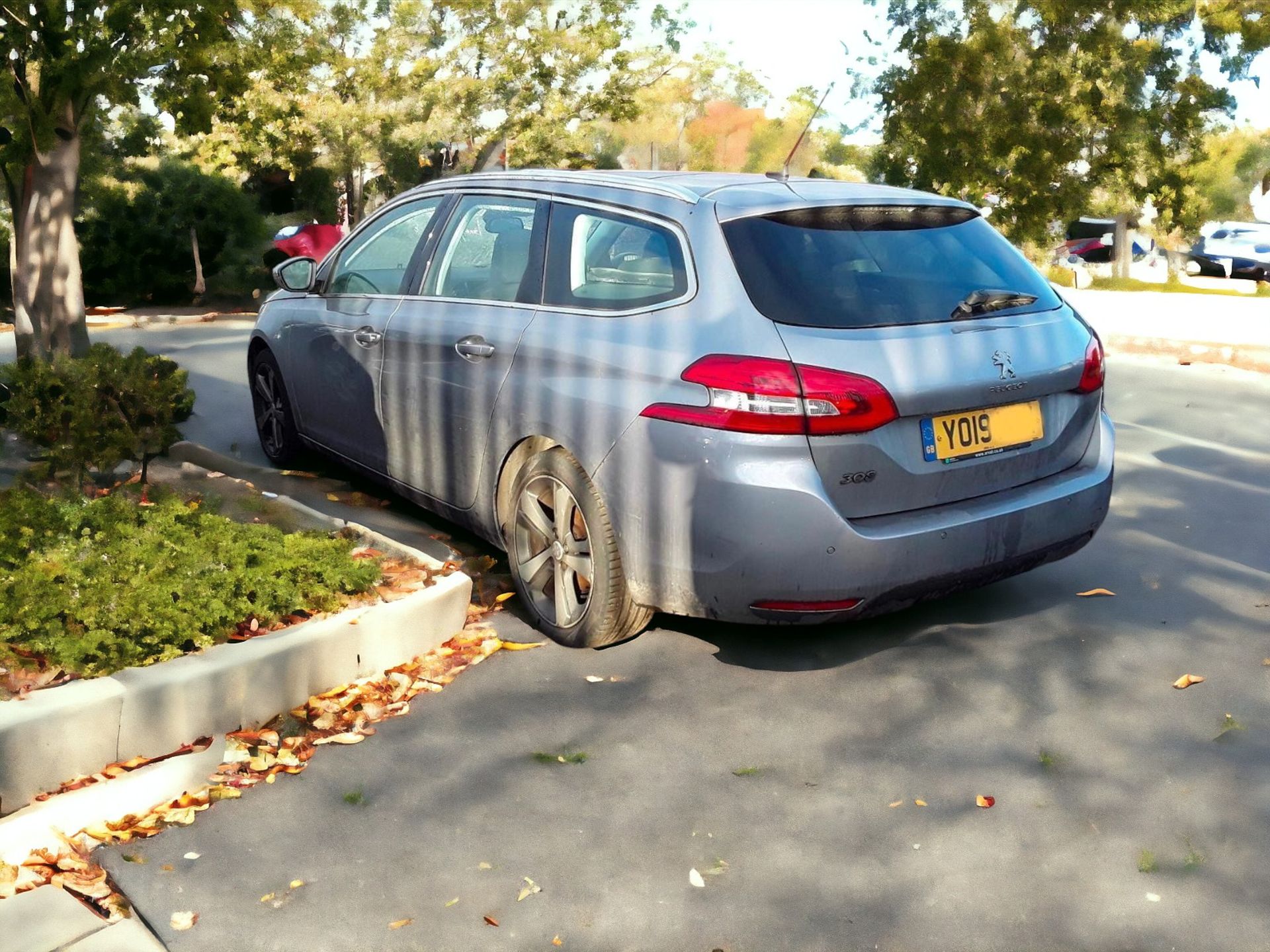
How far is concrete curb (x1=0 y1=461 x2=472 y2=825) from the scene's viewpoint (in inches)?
143

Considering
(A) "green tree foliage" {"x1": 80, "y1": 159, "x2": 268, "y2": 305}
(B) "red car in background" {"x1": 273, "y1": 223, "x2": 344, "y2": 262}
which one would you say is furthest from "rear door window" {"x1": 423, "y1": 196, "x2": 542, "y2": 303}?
(B) "red car in background" {"x1": 273, "y1": 223, "x2": 344, "y2": 262}

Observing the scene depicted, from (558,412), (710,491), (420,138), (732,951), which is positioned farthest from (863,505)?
(420,138)

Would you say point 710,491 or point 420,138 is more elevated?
point 420,138

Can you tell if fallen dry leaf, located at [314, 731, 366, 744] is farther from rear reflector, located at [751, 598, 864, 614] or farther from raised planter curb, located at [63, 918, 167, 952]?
rear reflector, located at [751, 598, 864, 614]

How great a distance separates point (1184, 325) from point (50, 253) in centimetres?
1254

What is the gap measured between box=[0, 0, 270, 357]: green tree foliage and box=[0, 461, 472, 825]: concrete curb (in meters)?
6.88

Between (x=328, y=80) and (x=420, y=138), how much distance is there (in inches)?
96.0

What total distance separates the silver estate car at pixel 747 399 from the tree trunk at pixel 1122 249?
72.3 ft

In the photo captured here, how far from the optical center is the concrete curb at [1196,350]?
42.4 feet

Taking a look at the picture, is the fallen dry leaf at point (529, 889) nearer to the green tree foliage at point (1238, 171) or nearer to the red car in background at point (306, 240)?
the red car in background at point (306, 240)

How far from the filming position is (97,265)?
1898 centimetres

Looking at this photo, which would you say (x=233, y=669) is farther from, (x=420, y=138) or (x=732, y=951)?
(x=420, y=138)

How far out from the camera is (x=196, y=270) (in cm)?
1948

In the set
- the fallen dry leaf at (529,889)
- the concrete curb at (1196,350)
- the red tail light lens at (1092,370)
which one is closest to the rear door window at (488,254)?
the red tail light lens at (1092,370)
